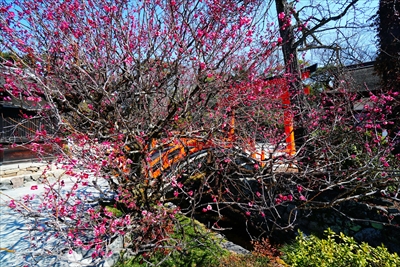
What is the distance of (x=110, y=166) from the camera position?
255 cm

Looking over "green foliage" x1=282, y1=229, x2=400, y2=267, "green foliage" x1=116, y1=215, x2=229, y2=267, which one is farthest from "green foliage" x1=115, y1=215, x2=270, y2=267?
"green foliage" x1=282, y1=229, x2=400, y2=267

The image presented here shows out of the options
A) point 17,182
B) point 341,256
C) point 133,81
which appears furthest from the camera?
point 17,182

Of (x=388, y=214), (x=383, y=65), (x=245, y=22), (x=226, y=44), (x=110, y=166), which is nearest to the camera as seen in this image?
(x=110, y=166)

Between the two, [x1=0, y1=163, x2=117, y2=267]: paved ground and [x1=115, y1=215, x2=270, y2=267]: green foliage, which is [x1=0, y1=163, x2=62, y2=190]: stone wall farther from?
[x1=115, y1=215, x2=270, y2=267]: green foliage

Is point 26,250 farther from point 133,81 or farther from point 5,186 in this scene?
point 5,186

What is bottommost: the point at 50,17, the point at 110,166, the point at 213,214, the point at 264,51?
the point at 213,214

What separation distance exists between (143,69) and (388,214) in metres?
4.66


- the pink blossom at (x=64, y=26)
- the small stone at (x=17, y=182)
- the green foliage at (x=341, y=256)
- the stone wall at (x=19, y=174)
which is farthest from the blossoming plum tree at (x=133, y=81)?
the small stone at (x=17, y=182)

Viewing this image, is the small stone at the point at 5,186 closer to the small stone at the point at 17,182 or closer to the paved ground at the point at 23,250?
the small stone at the point at 17,182

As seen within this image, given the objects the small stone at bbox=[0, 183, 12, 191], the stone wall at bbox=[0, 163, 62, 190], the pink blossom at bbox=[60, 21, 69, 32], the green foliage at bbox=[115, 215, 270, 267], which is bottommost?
the green foliage at bbox=[115, 215, 270, 267]

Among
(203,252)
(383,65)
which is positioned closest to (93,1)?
(203,252)

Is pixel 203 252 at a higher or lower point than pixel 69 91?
lower

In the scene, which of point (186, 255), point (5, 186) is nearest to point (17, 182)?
point (5, 186)

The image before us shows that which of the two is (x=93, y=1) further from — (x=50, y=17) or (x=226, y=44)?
(x=226, y=44)
